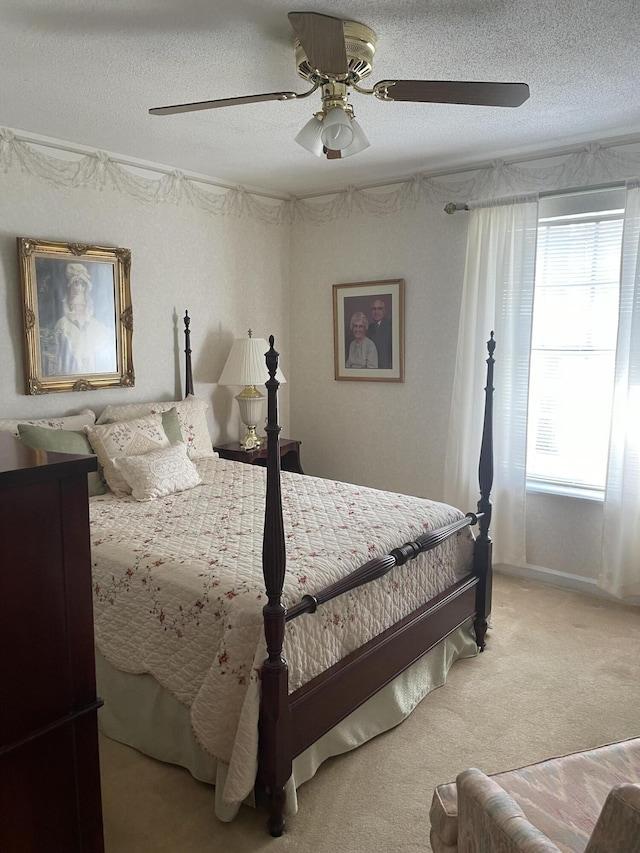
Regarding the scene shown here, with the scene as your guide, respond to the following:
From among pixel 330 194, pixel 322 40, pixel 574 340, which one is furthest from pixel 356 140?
pixel 330 194

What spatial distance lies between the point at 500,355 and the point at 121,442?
2.27 metres

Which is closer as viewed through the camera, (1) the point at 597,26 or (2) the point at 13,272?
(1) the point at 597,26

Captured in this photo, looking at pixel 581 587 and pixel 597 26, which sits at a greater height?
pixel 597 26

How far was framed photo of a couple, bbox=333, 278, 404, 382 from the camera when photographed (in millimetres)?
4332

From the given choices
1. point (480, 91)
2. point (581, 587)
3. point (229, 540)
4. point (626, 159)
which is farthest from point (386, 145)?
point (581, 587)

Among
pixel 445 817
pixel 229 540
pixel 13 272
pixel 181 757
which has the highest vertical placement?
pixel 13 272

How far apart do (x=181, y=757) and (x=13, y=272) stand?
8.36 ft

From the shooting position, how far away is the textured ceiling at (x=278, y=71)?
2.06 m

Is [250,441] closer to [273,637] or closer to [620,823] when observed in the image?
[273,637]

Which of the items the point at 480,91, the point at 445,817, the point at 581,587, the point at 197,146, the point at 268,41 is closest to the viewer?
the point at 445,817

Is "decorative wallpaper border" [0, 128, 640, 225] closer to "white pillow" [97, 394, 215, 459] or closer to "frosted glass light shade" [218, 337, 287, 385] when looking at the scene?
"frosted glass light shade" [218, 337, 287, 385]

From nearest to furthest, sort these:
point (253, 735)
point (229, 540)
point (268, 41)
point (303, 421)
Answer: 1. point (253, 735)
2. point (268, 41)
3. point (229, 540)
4. point (303, 421)

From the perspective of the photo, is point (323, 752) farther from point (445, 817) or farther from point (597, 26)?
point (597, 26)

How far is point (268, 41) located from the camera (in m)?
2.24
